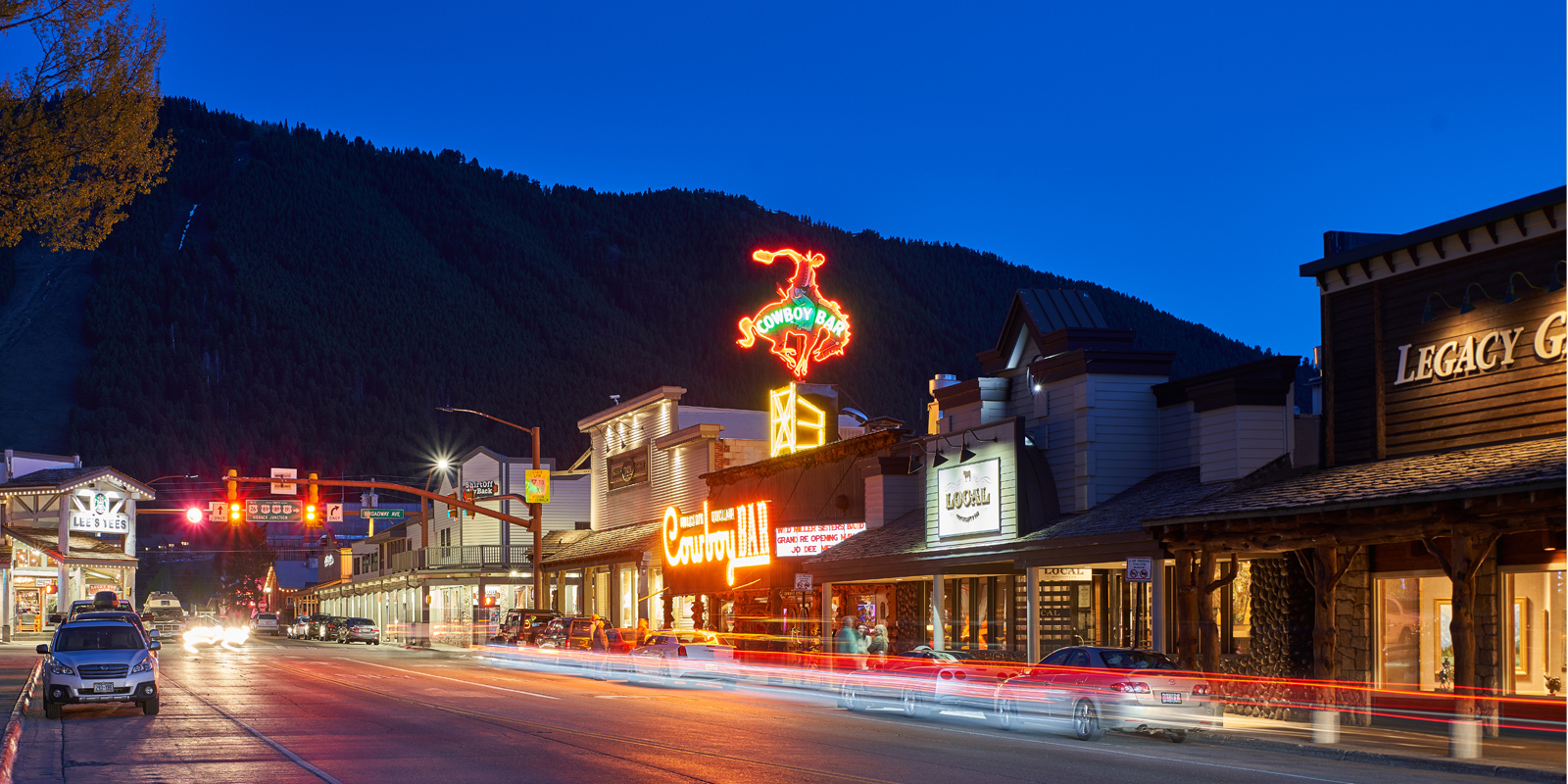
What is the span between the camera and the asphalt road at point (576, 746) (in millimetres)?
16281

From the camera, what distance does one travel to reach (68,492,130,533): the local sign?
77.9m

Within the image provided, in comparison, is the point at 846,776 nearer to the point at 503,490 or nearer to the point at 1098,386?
the point at 1098,386

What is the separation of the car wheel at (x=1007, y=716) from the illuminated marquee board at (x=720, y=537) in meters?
20.7

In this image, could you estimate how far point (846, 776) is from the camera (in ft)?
52.4

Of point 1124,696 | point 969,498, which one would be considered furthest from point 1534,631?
point 969,498

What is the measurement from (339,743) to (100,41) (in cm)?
929

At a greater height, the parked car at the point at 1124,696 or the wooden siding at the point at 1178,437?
the wooden siding at the point at 1178,437

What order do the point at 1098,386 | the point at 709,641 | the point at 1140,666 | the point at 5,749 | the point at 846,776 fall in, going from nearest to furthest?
1. the point at 846,776
2. the point at 5,749
3. the point at 1140,666
4. the point at 1098,386
5. the point at 709,641

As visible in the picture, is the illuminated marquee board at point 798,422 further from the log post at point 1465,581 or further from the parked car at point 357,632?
the parked car at point 357,632

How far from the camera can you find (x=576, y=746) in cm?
→ 1912

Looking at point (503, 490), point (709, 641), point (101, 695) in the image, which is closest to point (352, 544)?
point (503, 490)

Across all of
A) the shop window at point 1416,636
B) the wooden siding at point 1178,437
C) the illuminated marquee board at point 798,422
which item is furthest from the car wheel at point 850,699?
the illuminated marquee board at point 798,422

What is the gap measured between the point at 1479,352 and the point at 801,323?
87.5ft

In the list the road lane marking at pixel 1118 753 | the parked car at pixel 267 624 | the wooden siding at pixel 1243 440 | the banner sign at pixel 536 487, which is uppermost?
the wooden siding at pixel 1243 440
